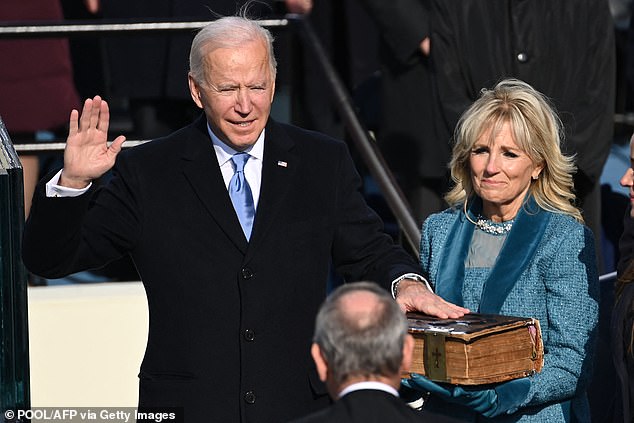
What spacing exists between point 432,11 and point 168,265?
7.74ft

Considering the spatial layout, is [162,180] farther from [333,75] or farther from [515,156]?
[333,75]

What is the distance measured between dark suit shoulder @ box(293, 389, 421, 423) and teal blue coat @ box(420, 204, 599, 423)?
113 cm

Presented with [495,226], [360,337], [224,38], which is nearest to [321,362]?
[360,337]

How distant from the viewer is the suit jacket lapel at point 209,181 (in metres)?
3.69

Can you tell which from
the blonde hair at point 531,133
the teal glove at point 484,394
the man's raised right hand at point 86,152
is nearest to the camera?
the man's raised right hand at point 86,152

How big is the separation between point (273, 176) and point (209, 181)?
0.18 meters

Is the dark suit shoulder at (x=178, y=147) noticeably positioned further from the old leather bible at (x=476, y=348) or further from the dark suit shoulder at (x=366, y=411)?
the dark suit shoulder at (x=366, y=411)

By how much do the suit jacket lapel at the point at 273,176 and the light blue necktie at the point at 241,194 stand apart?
1.7 inches

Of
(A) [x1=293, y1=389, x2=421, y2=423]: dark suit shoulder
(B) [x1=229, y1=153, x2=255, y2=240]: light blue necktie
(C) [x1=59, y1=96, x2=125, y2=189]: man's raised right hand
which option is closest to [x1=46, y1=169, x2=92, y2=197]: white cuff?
(C) [x1=59, y1=96, x2=125, y2=189]: man's raised right hand

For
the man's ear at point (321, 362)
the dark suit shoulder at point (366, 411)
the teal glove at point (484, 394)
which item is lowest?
the teal glove at point (484, 394)

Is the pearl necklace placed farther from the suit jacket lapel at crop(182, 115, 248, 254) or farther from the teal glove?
the suit jacket lapel at crop(182, 115, 248, 254)

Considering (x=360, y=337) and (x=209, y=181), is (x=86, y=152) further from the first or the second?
(x=360, y=337)

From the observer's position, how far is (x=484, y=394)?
3658 mm

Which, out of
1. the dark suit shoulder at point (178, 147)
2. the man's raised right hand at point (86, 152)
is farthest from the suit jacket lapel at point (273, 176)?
the man's raised right hand at point (86, 152)
